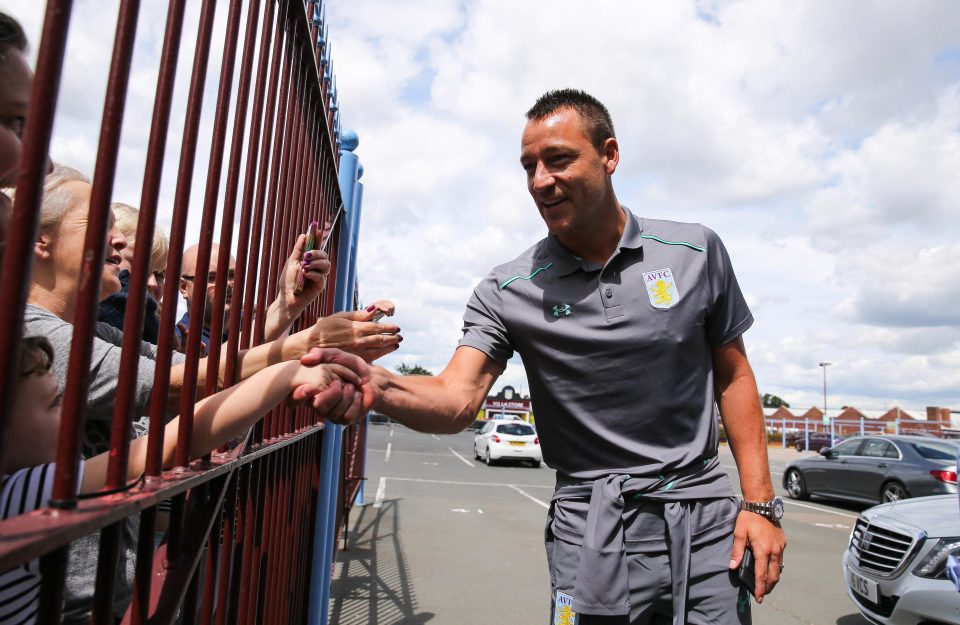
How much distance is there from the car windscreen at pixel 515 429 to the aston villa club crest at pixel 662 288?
718 inches

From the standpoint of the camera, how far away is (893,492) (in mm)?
11344

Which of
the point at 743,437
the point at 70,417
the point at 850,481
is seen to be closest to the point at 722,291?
the point at 743,437

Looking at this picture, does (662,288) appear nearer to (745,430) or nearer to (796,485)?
(745,430)

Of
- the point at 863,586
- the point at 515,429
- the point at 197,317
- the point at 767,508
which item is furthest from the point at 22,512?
the point at 515,429

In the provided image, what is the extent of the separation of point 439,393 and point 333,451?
171 cm

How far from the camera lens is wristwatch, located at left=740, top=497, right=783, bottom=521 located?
7.39 feet

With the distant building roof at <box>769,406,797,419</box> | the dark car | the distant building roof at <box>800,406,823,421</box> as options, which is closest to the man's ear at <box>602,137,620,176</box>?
the dark car

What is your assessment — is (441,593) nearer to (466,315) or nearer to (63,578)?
(466,315)

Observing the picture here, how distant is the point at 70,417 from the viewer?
85cm

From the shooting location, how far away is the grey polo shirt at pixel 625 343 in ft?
7.63

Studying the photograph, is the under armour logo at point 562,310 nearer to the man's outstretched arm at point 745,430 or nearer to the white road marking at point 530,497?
the man's outstretched arm at point 745,430

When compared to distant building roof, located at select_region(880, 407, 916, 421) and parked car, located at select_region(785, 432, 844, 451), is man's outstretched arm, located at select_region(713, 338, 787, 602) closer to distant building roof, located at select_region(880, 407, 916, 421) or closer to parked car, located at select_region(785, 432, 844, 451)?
parked car, located at select_region(785, 432, 844, 451)

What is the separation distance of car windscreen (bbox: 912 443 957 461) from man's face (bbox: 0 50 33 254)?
1274 centimetres

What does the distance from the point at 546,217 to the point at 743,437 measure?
3.40ft
